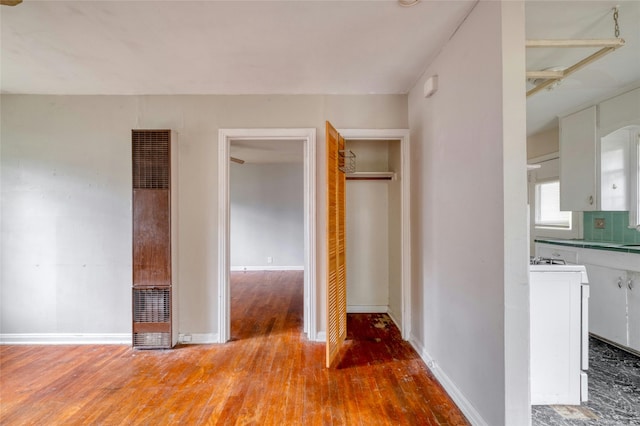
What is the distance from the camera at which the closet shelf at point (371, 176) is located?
350 cm

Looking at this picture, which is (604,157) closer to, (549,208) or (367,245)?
(549,208)

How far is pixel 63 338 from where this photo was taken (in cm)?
300

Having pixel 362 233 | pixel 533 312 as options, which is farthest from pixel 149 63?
pixel 533 312

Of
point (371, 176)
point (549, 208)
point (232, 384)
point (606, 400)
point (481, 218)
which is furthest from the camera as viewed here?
point (549, 208)

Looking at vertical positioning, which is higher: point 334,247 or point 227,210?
point 227,210

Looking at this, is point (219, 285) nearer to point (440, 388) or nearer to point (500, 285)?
point (440, 388)

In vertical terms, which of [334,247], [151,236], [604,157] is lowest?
[334,247]

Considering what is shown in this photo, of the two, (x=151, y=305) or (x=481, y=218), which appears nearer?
(x=481, y=218)

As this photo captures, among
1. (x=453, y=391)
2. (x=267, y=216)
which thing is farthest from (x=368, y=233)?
(x=267, y=216)

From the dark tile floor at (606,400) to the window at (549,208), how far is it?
6.97 ft

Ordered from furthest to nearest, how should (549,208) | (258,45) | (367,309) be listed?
(549,208)
(367,309)
(258,45)

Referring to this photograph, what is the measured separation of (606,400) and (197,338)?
11.0 feet

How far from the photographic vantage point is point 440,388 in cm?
217

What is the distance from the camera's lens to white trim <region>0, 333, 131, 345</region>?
2994 millimetres
